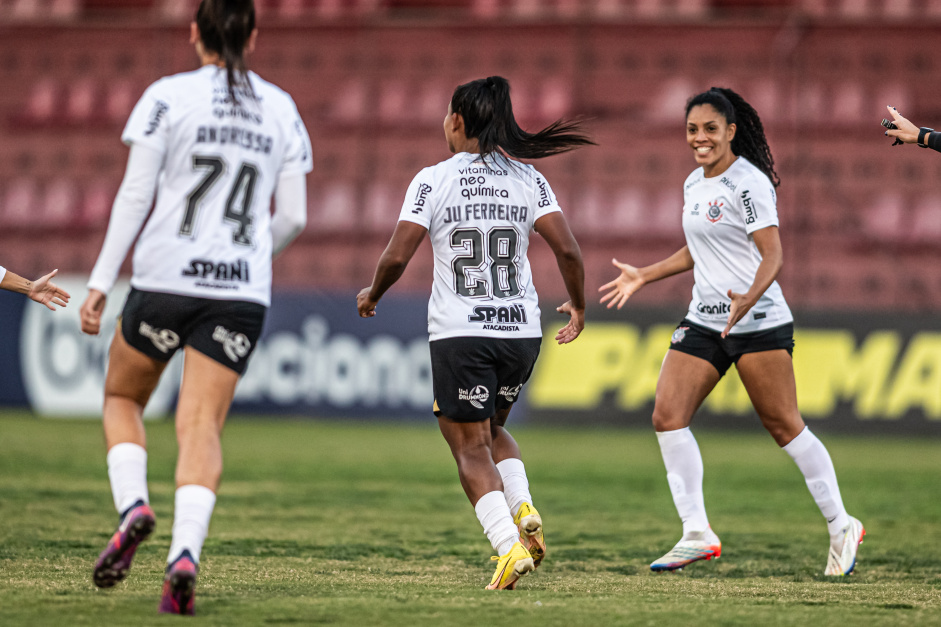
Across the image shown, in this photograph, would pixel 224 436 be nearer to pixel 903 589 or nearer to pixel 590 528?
pixel 590 528

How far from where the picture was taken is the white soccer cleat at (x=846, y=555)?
5.57 meters

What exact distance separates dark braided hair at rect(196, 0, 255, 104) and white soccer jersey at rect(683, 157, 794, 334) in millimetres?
2603

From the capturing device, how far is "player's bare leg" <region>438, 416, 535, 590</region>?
466cm

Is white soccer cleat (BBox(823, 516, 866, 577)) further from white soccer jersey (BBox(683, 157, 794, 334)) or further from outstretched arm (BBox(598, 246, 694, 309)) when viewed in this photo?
outstretched arm (BBox(598, 246, 694, 309))

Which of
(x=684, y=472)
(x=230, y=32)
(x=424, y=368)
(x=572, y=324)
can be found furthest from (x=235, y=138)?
(x=424, y=368)

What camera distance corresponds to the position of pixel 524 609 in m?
4.01

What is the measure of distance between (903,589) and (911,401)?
9.31 meters

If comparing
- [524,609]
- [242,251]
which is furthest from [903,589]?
[242,251]

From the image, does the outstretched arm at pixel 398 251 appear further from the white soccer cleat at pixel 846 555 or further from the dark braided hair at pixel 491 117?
the white soccer cleat at pixel 846 555

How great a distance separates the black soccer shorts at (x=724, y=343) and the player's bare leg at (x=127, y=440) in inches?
109

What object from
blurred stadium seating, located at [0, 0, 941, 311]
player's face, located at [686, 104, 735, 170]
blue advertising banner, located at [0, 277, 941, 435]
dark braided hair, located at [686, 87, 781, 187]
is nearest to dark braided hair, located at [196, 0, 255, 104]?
player's face, located at [686, 104, 735, 170]

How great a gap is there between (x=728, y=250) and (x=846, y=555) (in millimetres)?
1575

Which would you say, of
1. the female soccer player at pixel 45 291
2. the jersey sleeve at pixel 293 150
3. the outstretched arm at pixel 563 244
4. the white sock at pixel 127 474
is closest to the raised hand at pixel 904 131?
the outstretched arm at pixel 563 244

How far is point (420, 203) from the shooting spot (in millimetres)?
4840
